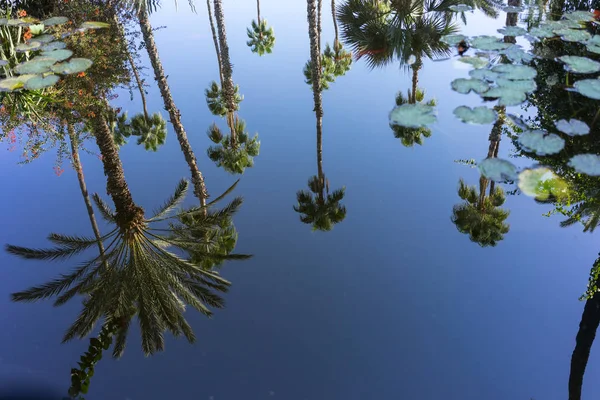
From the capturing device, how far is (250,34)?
1400 cm

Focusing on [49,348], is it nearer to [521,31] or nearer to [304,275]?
[304,275]

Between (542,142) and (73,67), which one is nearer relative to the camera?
(542,142)

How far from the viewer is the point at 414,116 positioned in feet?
17.8

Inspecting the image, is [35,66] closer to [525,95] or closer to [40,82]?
[40,82]

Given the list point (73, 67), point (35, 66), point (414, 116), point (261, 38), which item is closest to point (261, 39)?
point (261, 38)

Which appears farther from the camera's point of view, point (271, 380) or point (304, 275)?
point (304, 275)

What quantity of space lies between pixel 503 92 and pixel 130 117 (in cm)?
813

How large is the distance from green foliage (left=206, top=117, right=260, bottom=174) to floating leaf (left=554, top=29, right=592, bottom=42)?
5498mm

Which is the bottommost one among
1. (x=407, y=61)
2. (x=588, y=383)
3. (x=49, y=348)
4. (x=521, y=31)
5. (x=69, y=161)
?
(x=588, y=383)

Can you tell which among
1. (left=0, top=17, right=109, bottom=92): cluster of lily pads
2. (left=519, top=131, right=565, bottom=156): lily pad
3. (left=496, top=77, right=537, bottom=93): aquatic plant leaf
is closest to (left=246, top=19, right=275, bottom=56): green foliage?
(left=0, top=17, right=109, bottom=92): cluster of lily pads

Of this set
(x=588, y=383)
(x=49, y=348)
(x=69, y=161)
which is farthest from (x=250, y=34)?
(x=588, y=383)

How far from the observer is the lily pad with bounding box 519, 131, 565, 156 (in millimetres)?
4602

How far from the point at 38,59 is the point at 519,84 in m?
7.34

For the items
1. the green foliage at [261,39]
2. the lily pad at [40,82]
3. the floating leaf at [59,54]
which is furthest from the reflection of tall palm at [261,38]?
the lily pad at [40,82]
